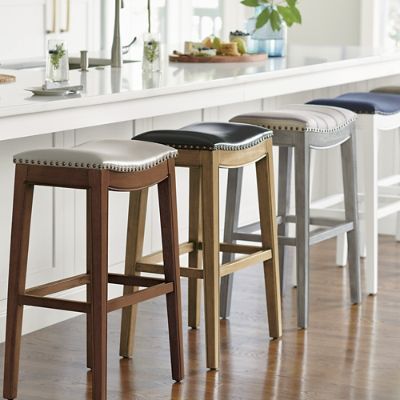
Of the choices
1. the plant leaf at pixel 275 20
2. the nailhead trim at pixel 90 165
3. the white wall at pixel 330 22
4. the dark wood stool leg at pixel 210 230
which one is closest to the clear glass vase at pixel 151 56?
the dark wood stool leg at pixel 210 230

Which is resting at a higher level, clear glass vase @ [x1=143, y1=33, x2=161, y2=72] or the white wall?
the white wall

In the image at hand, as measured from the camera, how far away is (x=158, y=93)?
3.26 metres

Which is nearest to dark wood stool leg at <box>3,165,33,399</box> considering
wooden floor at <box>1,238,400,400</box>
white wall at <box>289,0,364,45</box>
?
wooden floor at <box>1,238,400,400</box>

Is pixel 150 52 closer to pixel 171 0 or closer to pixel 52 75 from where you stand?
pixel 52 75

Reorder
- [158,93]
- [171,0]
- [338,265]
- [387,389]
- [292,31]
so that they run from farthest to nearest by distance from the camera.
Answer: [171,0]
[292,31]
[338,265]
[158,93]
[387,389]

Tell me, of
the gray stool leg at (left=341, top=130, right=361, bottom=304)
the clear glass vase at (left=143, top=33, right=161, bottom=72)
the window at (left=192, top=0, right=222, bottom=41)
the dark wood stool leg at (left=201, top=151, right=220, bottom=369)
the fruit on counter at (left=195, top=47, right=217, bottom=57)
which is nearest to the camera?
the dark wood stool leg at (left=201, top=151, right=220, bottom=369)

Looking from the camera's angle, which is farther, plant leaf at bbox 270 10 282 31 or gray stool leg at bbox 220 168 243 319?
plant leaf at bbox 270 10 282 31

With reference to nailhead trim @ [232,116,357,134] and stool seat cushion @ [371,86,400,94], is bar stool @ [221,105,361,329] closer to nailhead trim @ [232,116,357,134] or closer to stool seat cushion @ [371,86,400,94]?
nailhead trim @ [232,116,357,134]

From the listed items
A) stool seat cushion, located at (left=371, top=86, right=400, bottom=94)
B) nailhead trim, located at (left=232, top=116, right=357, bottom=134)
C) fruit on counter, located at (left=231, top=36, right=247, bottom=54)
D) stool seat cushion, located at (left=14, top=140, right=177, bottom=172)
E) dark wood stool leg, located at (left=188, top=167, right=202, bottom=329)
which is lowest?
dark wood stool leg, located at (left=188, top=167, right=202, bottom=329)

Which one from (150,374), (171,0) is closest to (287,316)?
(150,374)

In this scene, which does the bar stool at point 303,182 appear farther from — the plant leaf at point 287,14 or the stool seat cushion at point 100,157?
the stool seat cushion at point 100,157

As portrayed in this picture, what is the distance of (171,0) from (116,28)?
2536 mm

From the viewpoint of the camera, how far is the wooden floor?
3.04 meters

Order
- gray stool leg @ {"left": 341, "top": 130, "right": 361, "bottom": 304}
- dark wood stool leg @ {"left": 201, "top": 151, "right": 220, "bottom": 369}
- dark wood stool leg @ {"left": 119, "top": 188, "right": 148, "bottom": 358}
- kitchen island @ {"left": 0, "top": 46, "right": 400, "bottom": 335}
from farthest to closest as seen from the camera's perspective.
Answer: gray stool leg @ {"left": 341, "top": 130, "right": 361, "bottom": 304} < dark wood stool leg @ {"left": 119, "top": 188, "right": 148, "bottom": 358} < dark wood stool leg @ {"left": 201, "top": 151, "right": 220, "bottom": 369} < kitchen island @ {"left": 0, "top": 46, "right": 400, "bottom": 335}
